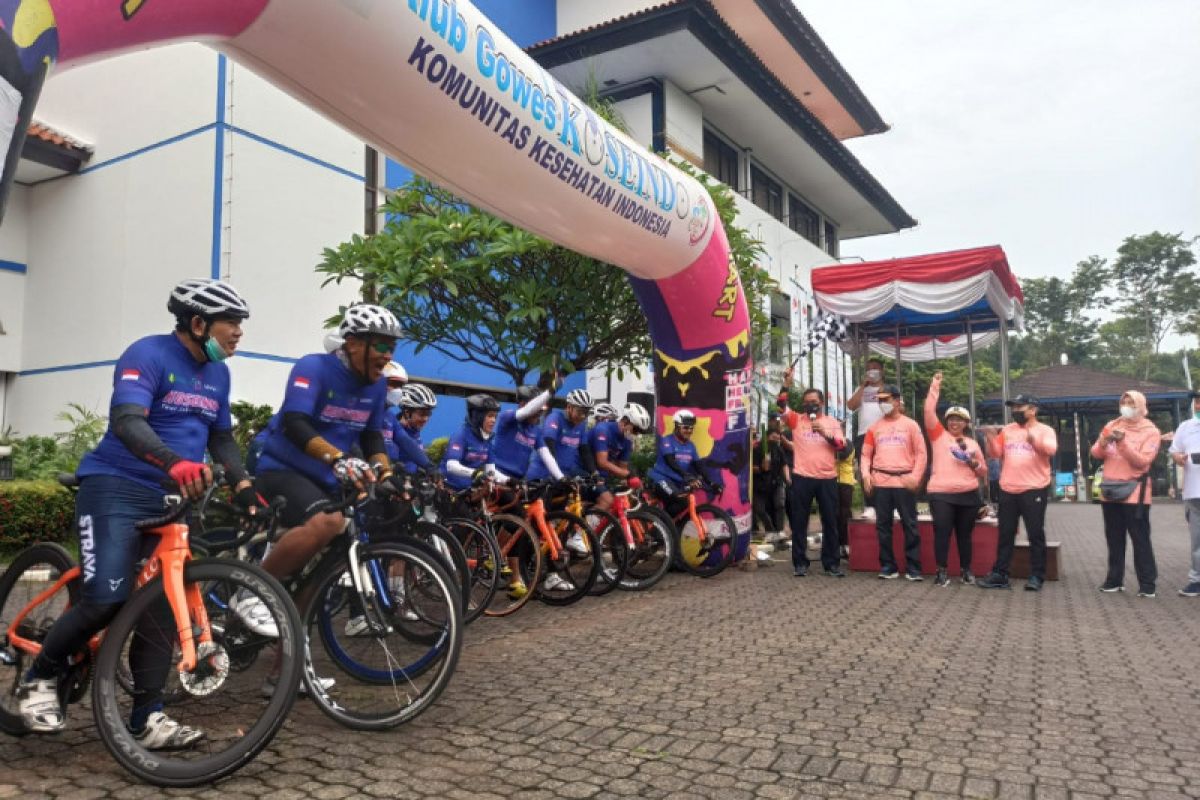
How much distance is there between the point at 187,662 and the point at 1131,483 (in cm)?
817

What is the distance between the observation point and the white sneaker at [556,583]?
722cm

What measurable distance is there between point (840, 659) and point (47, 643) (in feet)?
13.6

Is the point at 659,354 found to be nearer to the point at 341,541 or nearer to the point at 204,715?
the point at 341,541

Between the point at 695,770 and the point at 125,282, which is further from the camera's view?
the point at 125,282

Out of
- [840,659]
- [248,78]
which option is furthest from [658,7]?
[840,659]

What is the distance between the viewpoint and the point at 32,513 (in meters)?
9.20

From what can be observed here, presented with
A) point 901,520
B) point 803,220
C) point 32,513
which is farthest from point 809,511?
point 803,220

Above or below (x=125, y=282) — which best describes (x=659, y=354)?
below

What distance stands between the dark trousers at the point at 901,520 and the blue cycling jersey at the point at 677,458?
1.99m

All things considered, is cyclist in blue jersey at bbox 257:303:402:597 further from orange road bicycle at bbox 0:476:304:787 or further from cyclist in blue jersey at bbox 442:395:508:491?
cyclist in blue jersey at bbox 442:395:508:491

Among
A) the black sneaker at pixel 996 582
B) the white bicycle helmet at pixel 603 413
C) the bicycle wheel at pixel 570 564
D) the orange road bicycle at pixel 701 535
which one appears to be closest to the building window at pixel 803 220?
the orange road bicycle at pixel 701 535

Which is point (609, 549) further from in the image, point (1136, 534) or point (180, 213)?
point (180, 213)

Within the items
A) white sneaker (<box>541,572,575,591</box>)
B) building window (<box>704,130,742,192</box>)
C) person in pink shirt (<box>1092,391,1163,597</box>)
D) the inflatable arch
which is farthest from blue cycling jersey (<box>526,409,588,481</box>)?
building window (<box>704,130,742,192</box>)

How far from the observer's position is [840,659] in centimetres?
536
